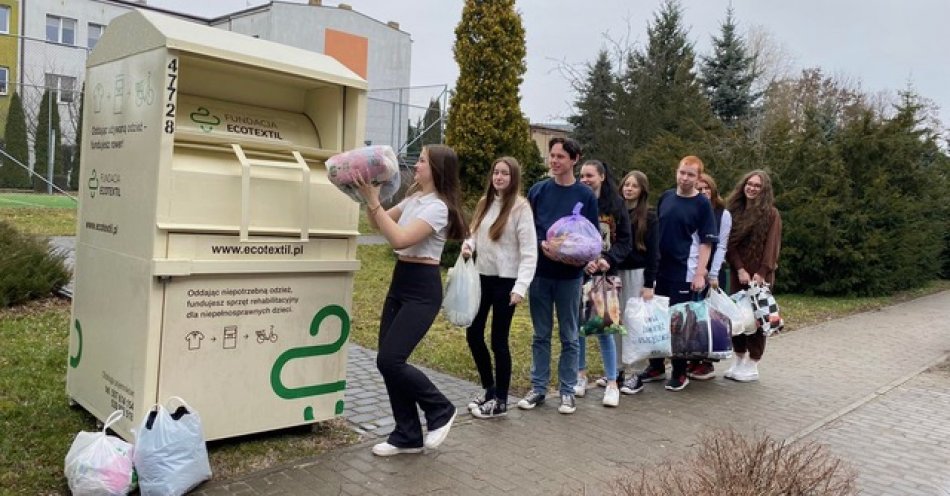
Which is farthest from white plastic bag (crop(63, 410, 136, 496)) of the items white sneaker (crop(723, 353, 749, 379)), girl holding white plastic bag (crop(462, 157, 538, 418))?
white sneaker (crop(723, 353, 749, 379))

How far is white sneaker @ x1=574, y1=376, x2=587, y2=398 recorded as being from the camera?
592 cm

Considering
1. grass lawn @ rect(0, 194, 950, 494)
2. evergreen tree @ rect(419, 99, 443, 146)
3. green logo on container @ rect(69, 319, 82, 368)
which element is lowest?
grass lawn @ rect(0, 194, 950, 494)

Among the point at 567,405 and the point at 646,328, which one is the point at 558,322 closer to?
the point at 567,405

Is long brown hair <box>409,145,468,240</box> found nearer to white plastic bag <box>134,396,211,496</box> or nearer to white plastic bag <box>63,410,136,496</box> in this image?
white plastic bag <box>134,396,211,496</box>

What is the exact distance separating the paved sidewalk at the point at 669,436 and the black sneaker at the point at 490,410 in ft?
0.25

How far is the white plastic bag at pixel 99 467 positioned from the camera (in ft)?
11.1

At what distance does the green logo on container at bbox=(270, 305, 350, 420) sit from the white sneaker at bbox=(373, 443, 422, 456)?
17.3 inches

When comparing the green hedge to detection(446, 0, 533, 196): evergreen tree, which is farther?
detection(446, 0, 533, 196): evergreen tree

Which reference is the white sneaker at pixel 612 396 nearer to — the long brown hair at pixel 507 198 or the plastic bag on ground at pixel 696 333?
the plastic bag on ground at pixel 696 333

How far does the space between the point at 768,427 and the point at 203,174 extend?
4.39m

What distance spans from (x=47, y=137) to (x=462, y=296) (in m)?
23.1

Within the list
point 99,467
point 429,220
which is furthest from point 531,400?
point 99,467

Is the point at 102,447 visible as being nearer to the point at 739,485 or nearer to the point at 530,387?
the point at 739,485

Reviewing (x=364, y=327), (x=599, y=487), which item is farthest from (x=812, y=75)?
(x=599, y=487)
